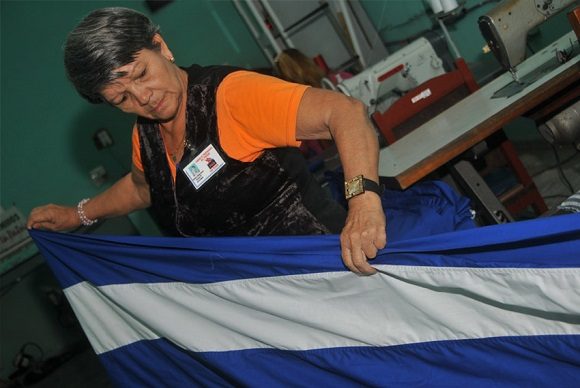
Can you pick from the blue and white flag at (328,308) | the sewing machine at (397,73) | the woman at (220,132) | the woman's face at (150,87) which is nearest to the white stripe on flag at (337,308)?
the blue and white flag at (328,308)

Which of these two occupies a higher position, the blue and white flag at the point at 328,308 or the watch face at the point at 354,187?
the watch face at the point at 354,187

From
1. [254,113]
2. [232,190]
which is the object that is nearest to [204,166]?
[232,190]

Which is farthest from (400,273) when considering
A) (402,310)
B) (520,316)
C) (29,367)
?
(29,367)

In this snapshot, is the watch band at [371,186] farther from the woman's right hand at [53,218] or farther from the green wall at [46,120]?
the green wall at [46,120]

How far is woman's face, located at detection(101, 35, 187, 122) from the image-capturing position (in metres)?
1.43

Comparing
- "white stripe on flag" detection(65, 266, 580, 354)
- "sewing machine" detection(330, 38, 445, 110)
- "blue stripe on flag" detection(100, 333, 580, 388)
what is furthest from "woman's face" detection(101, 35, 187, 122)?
"sewing machine" detection(330, 38, 445, 110)

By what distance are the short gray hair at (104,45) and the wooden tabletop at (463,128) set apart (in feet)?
3.11

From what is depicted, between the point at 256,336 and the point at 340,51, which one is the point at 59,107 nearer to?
the point at 340,51

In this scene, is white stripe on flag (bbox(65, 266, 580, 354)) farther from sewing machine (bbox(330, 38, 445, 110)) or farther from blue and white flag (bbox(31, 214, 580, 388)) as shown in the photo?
sewing machine (bbox(330, 38, 445, 110))

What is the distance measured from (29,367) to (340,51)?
398 centimetres

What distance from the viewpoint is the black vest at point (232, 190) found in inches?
60.1

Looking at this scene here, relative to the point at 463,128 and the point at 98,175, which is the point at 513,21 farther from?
the point at 98,175

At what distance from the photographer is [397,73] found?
3.04m

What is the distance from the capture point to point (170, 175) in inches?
66.2
